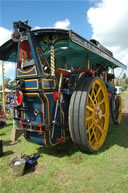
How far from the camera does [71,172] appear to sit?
274 centimetres

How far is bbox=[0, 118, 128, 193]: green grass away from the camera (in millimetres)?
2311

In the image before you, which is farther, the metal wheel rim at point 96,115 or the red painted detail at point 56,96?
the metal wheel rim at point 96,115

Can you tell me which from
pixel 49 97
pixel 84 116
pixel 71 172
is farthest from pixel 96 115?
pixel 71 172

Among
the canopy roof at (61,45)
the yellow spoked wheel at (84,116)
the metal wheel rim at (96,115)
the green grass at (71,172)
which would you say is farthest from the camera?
the metal wheel rim at (96,115)

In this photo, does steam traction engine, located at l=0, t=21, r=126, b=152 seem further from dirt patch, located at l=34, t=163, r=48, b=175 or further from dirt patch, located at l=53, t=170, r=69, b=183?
dirt patch, located at l=53, t=170, r=69, b=183

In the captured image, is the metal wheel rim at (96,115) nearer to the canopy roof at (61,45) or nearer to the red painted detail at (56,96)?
the red painted detail at (56,96)

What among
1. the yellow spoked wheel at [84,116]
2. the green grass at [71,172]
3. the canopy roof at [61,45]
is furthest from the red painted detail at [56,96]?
the green grass at [71,172]

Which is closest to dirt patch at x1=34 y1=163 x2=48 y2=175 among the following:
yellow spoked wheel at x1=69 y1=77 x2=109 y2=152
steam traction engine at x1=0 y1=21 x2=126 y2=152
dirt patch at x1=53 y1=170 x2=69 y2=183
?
dirt patch at x1=53 y1=170 x2=69 y2=183

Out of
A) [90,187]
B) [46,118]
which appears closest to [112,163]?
[90,187]

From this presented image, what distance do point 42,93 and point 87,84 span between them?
3.43 ft

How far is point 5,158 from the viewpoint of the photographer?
3381 mm

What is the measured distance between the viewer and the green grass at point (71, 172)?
91.0 inches

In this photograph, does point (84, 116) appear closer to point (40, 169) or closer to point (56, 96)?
point (56, 96)

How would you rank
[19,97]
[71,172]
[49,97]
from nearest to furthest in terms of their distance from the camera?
1. [71,172]
2. [49,97]
3. [19,97]
